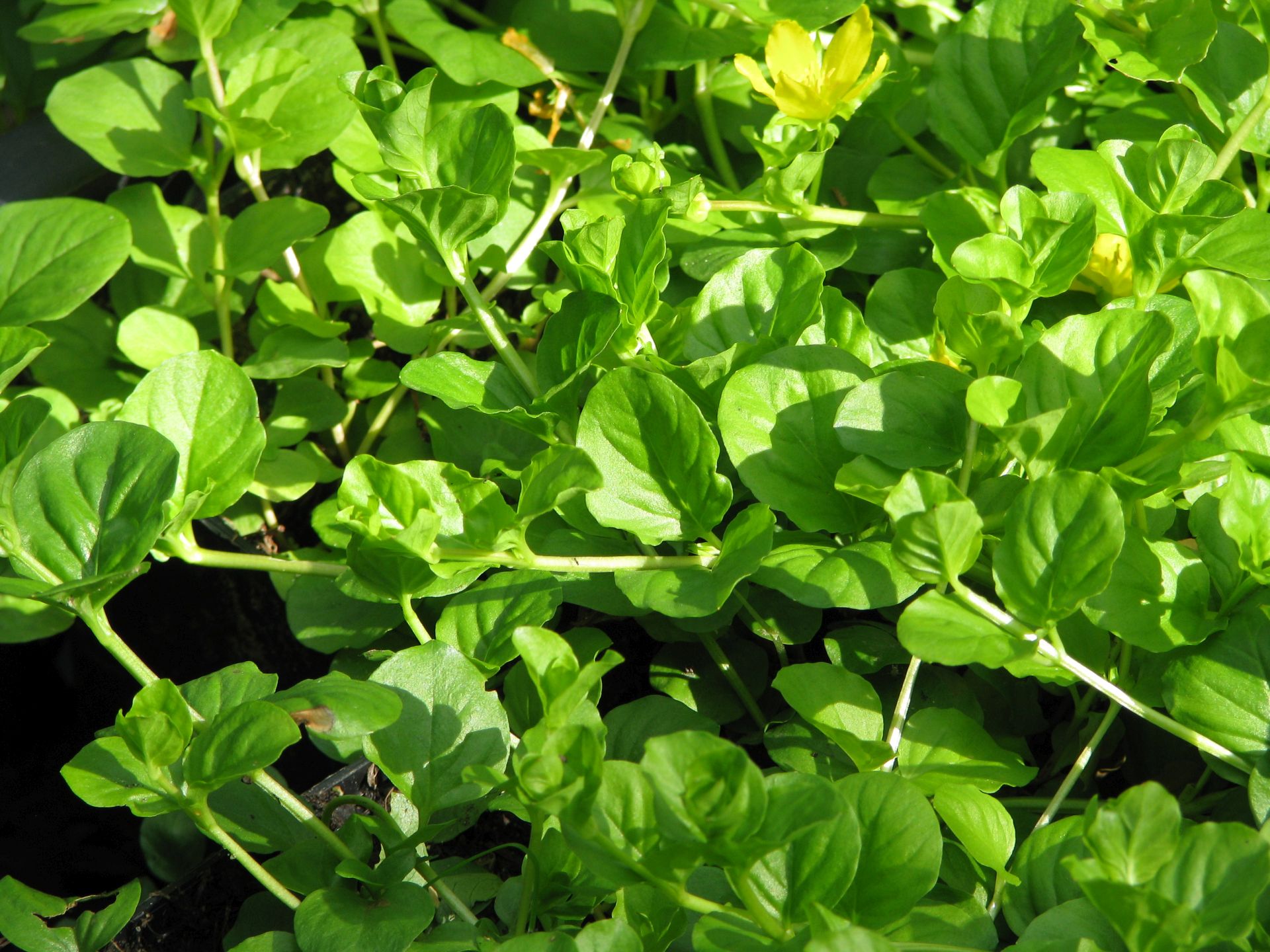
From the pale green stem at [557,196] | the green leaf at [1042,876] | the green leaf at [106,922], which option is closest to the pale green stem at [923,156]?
the pale green stem at [557,196]

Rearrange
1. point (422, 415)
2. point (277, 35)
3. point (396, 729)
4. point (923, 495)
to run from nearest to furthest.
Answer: point (923, 495) → point (396, 729) → point (422, 415) → point (277, 35)

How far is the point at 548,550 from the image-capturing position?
0.74m

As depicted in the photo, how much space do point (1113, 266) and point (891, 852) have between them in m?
0.48

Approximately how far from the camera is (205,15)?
38.2 inches

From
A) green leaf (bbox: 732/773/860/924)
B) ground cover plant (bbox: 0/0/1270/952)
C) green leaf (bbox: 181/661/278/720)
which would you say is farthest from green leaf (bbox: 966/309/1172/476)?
green leaf (bbox: 181/661/278/720)

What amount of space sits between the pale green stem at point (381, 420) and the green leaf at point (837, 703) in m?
0.52

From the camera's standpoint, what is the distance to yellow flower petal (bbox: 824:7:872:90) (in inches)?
32.6

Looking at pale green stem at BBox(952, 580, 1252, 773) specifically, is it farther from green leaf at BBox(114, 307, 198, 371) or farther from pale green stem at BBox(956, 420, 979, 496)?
green leaf at BBox(114, 307, 198, 371)

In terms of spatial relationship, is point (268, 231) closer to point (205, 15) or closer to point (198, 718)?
point (205, 15)

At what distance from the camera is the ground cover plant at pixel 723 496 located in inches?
21.3

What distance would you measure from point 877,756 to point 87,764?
1.43ft

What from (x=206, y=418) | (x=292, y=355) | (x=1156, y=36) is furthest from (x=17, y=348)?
(x=1156, y=36)

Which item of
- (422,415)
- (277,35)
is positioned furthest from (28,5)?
(422,415)

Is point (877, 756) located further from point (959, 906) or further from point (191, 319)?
point (191, 319)
